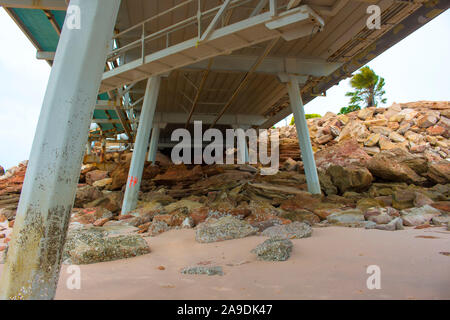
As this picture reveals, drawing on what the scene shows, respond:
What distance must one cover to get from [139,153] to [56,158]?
8.30 metres

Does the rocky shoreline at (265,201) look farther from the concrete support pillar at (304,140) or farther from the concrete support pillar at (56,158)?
the concrete support pillar at (56,158)

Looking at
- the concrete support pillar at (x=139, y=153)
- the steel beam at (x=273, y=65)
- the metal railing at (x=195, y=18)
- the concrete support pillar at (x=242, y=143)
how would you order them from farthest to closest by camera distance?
the concrete support pillar at (x=242, y=143)
the steel beam at (x=273, y=65)
the concrete support pillar at (x=139, y=153)
the metal railing at (x=195, y=18)

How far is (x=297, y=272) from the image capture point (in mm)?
3205

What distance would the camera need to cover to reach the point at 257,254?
A: 3.94 meters

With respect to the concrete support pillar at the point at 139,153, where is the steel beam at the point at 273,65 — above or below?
above

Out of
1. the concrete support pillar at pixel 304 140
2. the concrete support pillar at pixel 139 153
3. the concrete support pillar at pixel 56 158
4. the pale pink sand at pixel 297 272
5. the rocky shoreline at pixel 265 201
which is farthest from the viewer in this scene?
the concrete support pillar at pixel 304 140

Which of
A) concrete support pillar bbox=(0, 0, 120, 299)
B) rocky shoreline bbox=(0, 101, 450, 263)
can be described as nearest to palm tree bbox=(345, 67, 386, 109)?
rocky shoreline bbox=(0, 101, 450, 263)

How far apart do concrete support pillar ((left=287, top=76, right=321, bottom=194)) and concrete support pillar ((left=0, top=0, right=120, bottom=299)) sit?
9.50 metres

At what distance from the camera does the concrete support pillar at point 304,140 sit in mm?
10773

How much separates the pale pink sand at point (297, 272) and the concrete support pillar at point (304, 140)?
19.0 ft

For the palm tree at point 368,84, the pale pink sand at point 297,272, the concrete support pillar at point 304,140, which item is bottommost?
the pale pink sand at point 297,272

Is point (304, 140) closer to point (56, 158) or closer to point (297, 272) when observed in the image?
point (297, 272)

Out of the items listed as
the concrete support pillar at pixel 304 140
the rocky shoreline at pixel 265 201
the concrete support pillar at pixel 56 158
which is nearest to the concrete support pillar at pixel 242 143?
the rocky shoreline at pixel 265 201
